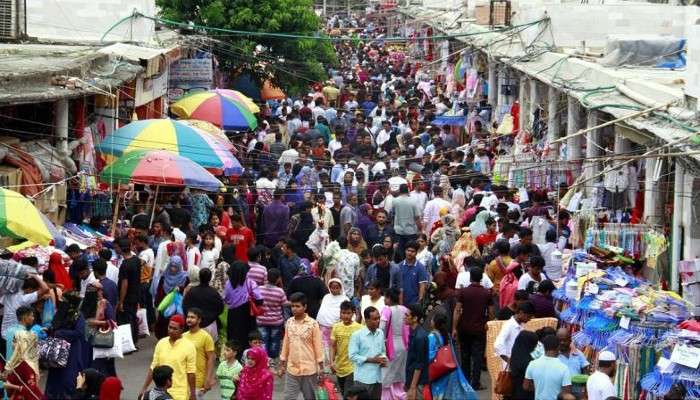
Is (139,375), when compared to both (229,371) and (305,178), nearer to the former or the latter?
(229,371)

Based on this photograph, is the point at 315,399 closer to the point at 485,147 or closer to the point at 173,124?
the point at 173,124

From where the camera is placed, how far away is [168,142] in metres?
19.7

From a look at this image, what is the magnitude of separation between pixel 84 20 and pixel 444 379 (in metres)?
14.9

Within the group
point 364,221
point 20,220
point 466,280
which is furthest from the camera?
point 364,221

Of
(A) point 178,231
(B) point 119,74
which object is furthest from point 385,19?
(A) point 178,231

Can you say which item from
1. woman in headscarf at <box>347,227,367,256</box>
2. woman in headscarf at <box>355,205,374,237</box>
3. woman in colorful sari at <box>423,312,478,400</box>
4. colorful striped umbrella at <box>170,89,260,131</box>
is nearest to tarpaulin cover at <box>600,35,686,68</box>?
woman in headscarf at <box>355,205,374,237</box>

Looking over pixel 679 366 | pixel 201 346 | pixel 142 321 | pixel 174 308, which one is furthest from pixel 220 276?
pixel 679 366

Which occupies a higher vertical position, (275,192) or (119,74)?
(119,74)

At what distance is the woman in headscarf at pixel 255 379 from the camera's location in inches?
484

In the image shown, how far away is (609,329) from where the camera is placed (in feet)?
44.2

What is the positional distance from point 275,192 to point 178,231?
379 centimetres

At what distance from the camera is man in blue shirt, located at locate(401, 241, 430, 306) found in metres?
15.6

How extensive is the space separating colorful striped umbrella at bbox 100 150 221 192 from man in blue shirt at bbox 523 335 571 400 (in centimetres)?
732

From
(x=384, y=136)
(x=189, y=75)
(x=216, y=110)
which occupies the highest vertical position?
(x=189, y=75)
